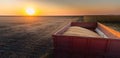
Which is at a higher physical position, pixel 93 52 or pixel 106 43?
pixel 106 43

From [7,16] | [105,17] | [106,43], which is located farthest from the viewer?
[7,16]

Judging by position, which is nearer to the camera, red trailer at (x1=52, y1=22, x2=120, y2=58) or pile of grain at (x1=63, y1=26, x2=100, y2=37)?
red trailer at (x1=52, y1=22, x2=120, y2=58)

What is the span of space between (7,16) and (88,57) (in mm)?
26772

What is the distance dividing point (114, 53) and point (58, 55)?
4.23 feet

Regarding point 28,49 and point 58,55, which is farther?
point 28,49

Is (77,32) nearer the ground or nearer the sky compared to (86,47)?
nearer the sky

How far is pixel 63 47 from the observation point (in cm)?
365

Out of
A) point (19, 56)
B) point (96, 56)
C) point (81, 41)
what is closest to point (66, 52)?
point (81, 41)

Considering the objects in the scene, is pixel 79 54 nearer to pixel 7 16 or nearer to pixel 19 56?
pixel 19 56

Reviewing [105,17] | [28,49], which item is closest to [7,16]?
[105,17]

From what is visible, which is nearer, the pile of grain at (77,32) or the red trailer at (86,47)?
the red trailer at (86,47)

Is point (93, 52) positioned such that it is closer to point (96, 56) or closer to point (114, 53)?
point (96, 56)

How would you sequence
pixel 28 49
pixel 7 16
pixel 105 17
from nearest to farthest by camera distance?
pixel 28 49 → pixel 105 17 → pixel 7 16

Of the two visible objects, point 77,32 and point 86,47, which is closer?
point 86,47
